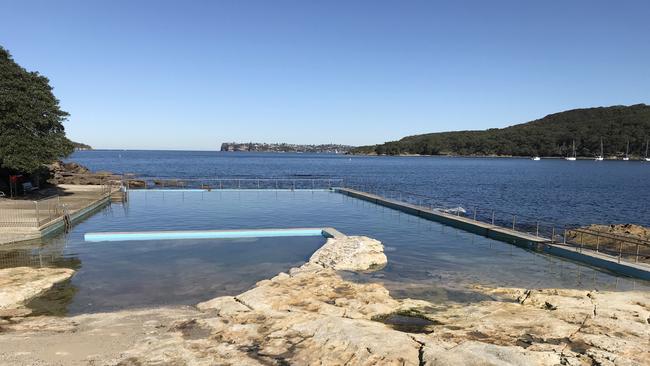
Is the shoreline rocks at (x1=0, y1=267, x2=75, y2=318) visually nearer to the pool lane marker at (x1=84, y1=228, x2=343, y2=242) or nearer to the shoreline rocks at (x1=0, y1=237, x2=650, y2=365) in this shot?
the shoreline rocks at (x1=0, y1=237, x2=650, y2=365)

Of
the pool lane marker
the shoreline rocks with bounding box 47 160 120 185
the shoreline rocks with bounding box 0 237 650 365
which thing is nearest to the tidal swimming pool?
the pool lane marker

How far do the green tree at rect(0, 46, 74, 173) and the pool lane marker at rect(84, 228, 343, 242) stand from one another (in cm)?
1144

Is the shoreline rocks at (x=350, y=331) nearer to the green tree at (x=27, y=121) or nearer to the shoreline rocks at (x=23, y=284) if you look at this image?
the shoreline rocks at (x=23, y=284)

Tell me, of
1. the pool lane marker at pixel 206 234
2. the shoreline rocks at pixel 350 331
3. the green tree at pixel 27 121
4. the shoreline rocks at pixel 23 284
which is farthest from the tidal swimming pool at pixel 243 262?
the green tree at pixel 27 121

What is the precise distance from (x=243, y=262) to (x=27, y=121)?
20.8 meters

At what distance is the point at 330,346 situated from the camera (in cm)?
803

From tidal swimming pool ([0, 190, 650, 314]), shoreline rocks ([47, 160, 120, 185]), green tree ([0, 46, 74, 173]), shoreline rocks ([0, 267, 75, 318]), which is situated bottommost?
tidal swimming pool ([0, 190, 650, 314])

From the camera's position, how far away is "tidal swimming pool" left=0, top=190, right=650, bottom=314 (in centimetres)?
1233

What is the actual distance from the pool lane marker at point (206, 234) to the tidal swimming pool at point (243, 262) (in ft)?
1.81

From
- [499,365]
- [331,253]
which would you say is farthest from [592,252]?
[499,365]

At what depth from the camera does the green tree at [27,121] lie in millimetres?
26781

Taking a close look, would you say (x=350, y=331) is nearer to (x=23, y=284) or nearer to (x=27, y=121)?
(x=23, y=284)

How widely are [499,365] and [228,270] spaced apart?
9.76m

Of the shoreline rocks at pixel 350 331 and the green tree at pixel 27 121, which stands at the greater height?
the green tree at pixel 27 121
